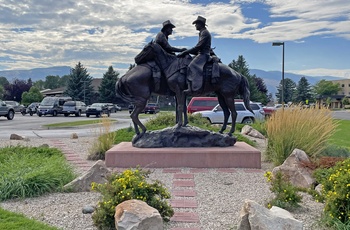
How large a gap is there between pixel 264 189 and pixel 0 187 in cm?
413

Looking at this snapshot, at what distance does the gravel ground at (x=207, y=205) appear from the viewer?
4.07 meters

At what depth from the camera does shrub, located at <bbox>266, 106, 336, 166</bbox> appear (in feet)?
24.6

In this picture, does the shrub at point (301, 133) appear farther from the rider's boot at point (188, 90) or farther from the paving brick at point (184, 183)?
the paving brick at point (184, 183)

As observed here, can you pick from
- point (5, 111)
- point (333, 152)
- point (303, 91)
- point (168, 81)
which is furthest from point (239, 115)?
point (303, 91)

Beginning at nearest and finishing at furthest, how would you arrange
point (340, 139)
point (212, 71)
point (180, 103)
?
point (212, 71), point (180, 103), point (340, 139)

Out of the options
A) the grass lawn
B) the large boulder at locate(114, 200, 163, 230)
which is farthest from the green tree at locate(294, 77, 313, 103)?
the large boulder at locate(114, 200, 163, 230)

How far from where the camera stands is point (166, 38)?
26.9 feet

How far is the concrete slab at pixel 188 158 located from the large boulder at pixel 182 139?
0.49 m

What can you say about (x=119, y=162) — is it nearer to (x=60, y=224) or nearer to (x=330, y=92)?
(x=60, y=224)

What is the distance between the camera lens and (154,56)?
26.2 feet

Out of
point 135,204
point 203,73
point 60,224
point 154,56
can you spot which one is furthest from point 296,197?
point 154,56

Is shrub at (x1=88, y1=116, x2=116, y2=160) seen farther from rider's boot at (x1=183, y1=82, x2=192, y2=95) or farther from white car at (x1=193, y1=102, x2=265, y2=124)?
white car at (x1=193, y1=102, x2=265, y2=124)

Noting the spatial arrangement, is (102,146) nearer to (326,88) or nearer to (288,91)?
(288,91)

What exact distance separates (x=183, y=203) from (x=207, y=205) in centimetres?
34
